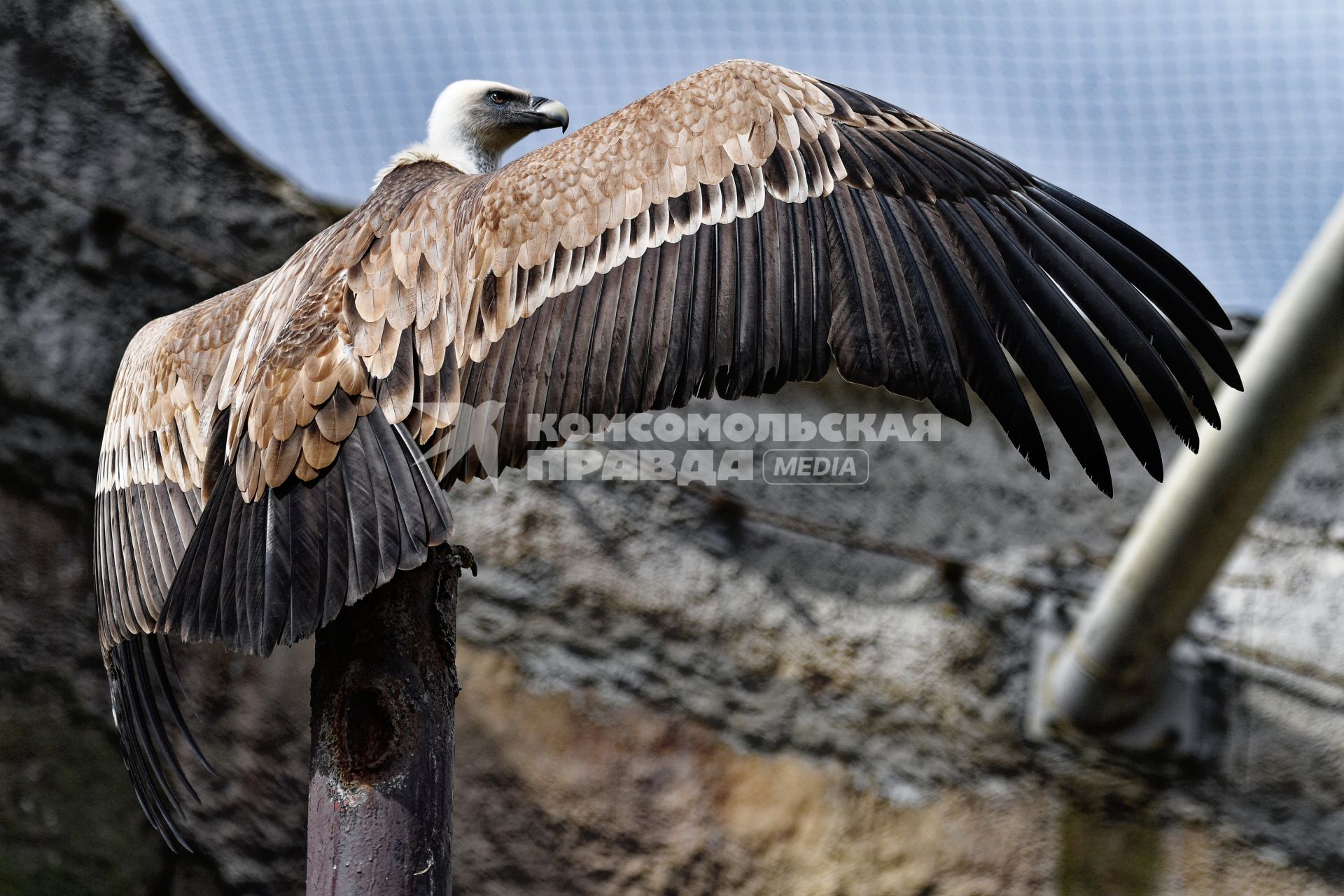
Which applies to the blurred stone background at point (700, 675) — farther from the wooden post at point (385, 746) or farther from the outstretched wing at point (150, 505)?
the wooden post at point (385, 746)

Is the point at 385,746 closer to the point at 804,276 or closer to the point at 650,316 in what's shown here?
the point at 650,316

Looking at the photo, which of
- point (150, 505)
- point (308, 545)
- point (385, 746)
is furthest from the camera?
point (150, 505)

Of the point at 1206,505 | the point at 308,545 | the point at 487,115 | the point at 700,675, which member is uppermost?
the point at 487,115

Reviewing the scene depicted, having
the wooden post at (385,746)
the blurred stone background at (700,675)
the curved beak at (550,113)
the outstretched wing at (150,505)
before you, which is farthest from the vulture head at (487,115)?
the wooden post at (385,746)

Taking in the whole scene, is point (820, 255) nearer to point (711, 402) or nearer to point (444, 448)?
point (444, 448)

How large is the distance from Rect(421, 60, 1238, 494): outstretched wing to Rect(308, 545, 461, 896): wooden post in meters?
0.32

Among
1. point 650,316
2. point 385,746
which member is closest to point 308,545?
point 385,746

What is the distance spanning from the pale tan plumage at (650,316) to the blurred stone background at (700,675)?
1.44 m

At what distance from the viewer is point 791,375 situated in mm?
2092

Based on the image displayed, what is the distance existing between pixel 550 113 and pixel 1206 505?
6.74 feet

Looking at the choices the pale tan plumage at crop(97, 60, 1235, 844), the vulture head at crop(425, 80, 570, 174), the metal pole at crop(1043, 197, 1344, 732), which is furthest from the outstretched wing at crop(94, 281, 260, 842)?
the metal pole at crop(1043, 197, 1344, 732)

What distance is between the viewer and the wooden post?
183 centimetres

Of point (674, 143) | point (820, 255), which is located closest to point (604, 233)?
point (674, 143)

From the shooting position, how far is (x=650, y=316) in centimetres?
219
